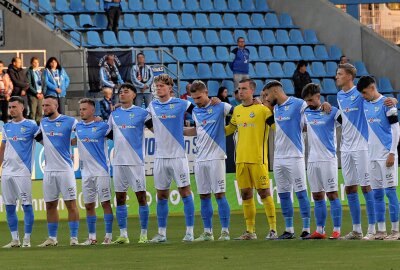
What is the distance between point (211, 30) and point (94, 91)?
6.19 metres

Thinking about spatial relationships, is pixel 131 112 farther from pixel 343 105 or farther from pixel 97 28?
pixel 97 28

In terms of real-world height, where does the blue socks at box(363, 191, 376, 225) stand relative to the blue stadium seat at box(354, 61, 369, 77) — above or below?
below

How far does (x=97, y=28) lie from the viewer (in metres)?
31.5

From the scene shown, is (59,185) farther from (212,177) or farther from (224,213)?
(224,213)

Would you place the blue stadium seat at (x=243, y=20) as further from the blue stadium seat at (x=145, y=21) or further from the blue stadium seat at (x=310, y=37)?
the blue stadium seat at (x=145, y=21)

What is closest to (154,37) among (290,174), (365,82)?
(290,174)

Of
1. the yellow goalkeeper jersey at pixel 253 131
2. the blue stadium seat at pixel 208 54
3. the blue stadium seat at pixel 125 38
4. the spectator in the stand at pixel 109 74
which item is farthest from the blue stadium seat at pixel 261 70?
the yellow goalkeeper jersey at pixel 253 131

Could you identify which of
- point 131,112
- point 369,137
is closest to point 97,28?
point 131,112

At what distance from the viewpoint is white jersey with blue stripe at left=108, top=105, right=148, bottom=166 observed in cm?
1681

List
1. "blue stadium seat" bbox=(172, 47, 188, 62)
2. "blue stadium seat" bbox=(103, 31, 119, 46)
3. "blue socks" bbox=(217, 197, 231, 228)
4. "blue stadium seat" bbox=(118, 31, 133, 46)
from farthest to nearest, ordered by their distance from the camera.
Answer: "blue stadium seat" bbox=(172, 47, 188, 62) → "blue stadium seat" bbox=(118, 31, 133, 46) → "blue stadium seat" bbox=(103, 31, 119, 46) → "blue socks" bbox=(217, 197, 231, 228)

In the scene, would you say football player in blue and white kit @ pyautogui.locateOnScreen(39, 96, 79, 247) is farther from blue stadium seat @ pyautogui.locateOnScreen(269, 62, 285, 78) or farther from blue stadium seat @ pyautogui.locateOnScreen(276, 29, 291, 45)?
blue stadium seat @ pyautogui.locateOnScreen(276, 29, 291, 45)

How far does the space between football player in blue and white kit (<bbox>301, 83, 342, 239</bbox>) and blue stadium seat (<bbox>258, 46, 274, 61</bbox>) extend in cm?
1744

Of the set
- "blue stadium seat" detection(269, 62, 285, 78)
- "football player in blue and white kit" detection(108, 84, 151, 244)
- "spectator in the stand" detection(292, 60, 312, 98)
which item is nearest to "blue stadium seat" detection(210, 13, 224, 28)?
"blue stadium seat" detection(269, 62, 285, 78)

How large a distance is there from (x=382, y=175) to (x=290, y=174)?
1368 mm
